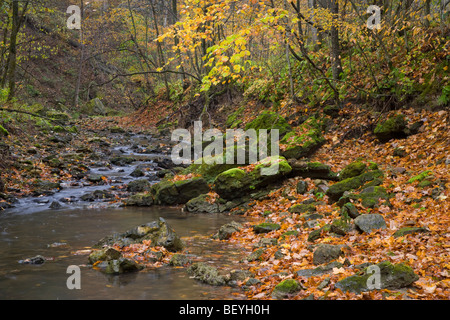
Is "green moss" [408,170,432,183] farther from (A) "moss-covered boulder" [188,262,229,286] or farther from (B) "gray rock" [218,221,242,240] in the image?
(A) "moss-covered boulder" [188,262,229,286]

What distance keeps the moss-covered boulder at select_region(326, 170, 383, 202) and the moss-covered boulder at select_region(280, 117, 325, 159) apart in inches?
117

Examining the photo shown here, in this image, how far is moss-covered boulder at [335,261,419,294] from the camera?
4.22 metres

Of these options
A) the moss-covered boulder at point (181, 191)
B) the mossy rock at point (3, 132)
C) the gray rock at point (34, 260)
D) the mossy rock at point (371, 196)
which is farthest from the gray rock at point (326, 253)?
the mossy rock at point (3, 132)

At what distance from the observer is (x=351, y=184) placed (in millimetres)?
8625

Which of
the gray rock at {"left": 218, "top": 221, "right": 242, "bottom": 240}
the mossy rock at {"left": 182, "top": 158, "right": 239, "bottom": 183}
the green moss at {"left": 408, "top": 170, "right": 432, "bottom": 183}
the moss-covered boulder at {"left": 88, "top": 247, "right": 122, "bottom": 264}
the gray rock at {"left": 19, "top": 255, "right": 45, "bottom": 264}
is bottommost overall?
the gray rock at {"left": 19, "top": 255, "right": 45, "bottom": 264}

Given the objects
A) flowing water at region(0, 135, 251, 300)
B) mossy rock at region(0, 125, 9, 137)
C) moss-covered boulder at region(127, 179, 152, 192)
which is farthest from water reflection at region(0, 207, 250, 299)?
mossy rock at region(0, 125, 9, 137)

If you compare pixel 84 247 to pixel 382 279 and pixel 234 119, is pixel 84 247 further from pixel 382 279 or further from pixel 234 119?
pixel 234 119

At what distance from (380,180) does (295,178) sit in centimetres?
260

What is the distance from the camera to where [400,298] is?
4004 mm

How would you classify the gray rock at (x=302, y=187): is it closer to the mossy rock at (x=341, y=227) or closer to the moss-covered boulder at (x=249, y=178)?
the moss-covered boulder at (x=249, y=178)

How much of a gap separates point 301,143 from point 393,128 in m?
2.71

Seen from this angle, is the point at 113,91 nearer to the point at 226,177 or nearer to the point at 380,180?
the point at 226,177
